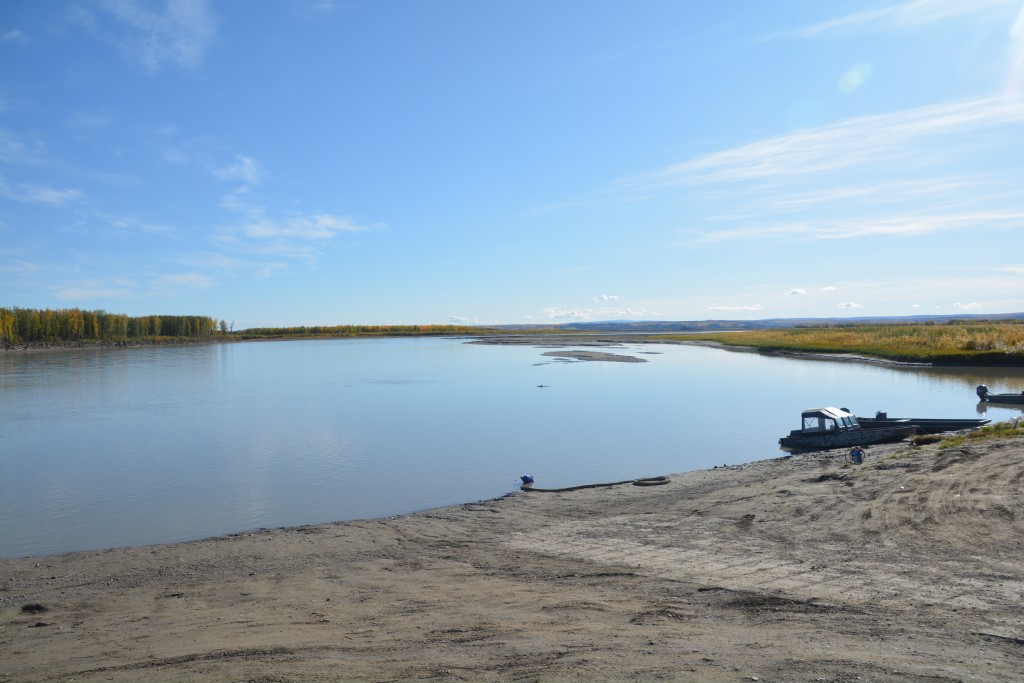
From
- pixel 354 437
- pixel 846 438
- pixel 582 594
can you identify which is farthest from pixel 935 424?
pixel 354 437

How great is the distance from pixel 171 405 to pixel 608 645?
3413cm

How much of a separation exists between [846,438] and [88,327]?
412 feet

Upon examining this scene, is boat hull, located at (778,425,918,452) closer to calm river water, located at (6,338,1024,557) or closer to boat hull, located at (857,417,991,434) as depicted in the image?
boat hull, located at (857,417,991,434)

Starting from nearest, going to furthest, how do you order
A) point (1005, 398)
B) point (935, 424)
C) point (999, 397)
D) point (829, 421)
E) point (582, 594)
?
point (582, 594) → point (829, 421) → point (935, 424) → point (1005, 398) → point (999, 397)

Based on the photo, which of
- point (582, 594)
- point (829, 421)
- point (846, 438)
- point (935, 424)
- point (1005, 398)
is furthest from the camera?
point (1005, 398)

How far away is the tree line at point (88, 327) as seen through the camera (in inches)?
4055

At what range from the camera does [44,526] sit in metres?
14.0

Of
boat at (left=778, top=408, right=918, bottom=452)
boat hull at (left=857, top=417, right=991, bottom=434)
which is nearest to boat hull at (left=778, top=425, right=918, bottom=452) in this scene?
boat at (left=778, top=408, right=918, bottom=452)

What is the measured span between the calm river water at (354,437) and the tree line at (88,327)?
208 ft

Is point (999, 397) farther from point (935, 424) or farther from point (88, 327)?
point (88, 327)

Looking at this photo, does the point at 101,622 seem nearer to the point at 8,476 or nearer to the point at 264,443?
the point at 8,476

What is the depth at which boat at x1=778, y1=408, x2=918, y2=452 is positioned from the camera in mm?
19797

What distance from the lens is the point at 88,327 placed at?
11538 centimetres

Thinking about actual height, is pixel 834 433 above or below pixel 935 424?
below
